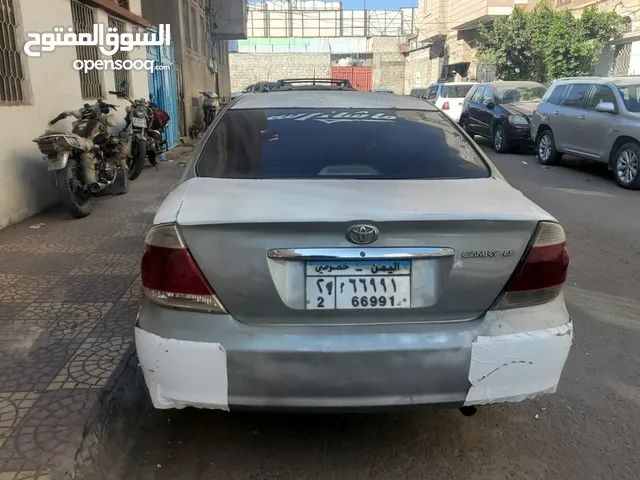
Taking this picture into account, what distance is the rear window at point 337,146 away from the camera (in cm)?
288

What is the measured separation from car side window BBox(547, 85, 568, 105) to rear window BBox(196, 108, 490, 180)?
8.92m

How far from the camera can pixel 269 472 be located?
8.34 feet

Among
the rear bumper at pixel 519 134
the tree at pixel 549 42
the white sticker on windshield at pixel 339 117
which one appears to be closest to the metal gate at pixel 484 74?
the tree at pixel 549 42

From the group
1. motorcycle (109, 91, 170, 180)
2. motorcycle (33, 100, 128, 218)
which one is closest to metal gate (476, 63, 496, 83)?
motorcycle (109, 91, 170, 180)

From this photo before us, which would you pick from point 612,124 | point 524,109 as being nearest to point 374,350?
point 612,124

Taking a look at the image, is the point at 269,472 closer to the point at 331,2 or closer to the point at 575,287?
the point at 575,287

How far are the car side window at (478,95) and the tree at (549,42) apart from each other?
596 cm

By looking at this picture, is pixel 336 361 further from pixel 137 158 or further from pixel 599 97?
pixel 599 97

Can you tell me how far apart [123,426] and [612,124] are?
9053 millimetres

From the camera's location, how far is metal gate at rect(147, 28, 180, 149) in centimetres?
1282

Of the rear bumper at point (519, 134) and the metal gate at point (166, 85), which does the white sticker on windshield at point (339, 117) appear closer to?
the metal gate at point (166, 85)

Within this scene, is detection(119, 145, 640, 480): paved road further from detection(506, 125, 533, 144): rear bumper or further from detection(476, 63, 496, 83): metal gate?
detection(476, 63, 496, 83): metal gate

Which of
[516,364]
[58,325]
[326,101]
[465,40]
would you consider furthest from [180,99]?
[465,40]

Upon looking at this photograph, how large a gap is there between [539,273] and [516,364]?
0.37 m
